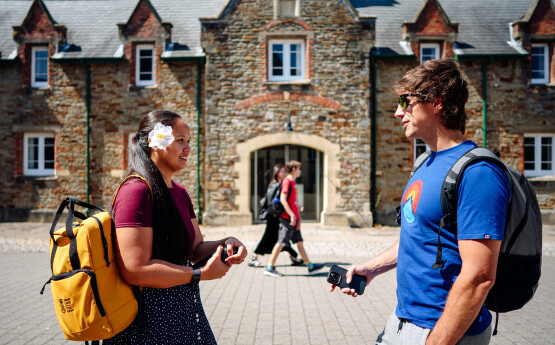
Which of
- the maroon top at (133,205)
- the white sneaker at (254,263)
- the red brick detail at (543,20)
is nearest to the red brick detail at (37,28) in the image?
the white sneaker at (254,263)

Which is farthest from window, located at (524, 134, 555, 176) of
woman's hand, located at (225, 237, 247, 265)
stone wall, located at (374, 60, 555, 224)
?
woman's hand, located at (225, 237, 247, 265)

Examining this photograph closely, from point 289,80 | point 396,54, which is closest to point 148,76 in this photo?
point 289,80

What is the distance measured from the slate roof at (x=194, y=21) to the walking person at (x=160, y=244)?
13751mm

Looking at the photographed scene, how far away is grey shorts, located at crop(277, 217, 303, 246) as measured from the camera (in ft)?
24.7

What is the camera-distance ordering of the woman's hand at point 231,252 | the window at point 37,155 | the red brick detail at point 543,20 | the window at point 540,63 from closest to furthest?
the woman's hand at point 231,252 → the red brick detail at point 543,20 → the window at point 540,63 → the window at point 37,155

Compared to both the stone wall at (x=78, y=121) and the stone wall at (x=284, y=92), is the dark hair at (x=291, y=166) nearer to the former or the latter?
the stone wall at (x=284, y=92)

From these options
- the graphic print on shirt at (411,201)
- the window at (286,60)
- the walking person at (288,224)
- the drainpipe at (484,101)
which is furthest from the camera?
the drainpipe at (484,101)

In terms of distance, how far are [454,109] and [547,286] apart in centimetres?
608

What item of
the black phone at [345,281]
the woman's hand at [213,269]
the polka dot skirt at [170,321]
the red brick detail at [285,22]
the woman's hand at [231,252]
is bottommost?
the polka dot skirt at [170,321]

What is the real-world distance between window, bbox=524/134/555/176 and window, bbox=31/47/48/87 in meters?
17.3

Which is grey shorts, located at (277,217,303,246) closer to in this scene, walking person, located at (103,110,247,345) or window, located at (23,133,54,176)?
walking person, located at (103,110,247,345)

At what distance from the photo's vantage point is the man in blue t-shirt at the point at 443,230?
5.45 ft

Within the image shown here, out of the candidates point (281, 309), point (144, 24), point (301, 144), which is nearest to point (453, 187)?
point (281, 309)

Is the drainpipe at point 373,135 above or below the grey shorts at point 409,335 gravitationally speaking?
above
